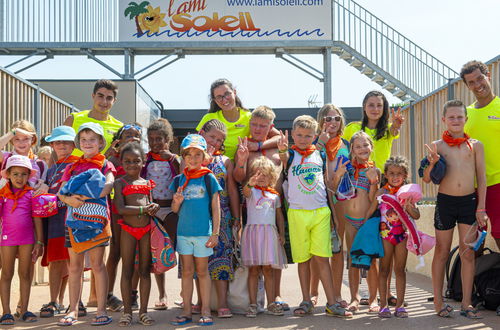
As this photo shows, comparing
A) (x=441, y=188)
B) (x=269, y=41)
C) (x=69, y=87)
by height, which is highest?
(x=269, y=41)

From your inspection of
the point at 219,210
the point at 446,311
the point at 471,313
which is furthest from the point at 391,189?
the point at 219,210

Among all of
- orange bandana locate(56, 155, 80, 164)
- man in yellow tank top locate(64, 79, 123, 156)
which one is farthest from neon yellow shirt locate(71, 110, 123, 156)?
orange bandana locate(56, 155, 80, 164)

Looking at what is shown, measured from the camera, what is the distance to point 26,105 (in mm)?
9109

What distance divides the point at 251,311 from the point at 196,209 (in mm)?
1126

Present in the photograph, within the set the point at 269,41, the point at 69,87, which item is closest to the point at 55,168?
the point at 69,87

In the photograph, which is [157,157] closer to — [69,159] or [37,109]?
[69,159]

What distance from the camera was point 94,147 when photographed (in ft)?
18.6

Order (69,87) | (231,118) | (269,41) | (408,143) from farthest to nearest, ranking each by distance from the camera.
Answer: (269,41)
(69,87)
(408,143)
(231,118)

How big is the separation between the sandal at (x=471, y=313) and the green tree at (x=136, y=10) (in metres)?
19.0

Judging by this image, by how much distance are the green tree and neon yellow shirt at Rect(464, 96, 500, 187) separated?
717 inches

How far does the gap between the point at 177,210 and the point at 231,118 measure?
136 centimetres

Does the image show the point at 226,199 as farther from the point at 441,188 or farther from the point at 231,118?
the point at 441,188

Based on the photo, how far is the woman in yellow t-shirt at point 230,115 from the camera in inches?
250

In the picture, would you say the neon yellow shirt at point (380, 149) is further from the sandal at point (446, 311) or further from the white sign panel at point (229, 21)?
the white sign panel at point (229, 21)
